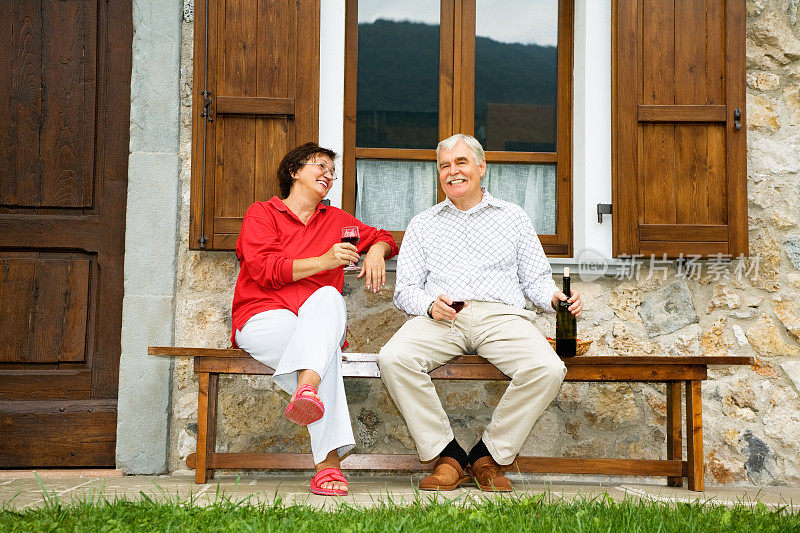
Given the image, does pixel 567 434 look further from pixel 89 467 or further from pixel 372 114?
pixel 89 467

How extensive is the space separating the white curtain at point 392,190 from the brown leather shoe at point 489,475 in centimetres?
147


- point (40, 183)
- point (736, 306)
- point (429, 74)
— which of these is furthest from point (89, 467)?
point (736, 306)

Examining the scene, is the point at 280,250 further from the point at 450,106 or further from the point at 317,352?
the point at 450,106

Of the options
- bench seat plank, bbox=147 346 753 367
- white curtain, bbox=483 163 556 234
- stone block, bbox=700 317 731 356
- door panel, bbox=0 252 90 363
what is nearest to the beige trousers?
bench seat plank, bbox=147 346 753 367

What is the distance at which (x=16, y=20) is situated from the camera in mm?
4062

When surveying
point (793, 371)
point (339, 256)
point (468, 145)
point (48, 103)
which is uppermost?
point (48, 103)

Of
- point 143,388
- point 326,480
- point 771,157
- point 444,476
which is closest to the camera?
point 326,480

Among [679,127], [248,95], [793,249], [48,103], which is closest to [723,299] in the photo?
[793,249]

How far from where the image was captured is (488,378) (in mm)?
3348

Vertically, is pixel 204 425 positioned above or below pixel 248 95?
below

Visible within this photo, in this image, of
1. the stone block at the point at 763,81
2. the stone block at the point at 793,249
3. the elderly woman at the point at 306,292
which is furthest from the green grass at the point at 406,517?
the stone block at the point at 763,81

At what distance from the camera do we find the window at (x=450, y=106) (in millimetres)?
4223

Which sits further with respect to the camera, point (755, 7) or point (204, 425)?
point (755, 7)

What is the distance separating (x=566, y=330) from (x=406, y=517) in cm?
156
